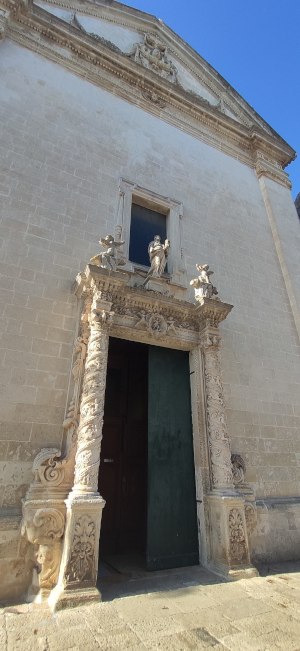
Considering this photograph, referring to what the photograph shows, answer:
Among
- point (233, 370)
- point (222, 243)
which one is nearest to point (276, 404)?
point (233, 370)

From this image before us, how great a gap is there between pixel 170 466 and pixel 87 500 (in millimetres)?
1746

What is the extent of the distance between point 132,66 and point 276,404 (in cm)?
911

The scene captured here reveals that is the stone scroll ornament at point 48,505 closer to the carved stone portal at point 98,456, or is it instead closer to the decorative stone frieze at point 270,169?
the carved stone portal at point 98,456

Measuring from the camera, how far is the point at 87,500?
Result: 153 inches

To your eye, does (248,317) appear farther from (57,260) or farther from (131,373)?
(57,260)

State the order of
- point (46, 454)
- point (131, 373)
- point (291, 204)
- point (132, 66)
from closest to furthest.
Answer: point (46, 454)
point (131, 373)
point (132, 66)
point (291, 204)

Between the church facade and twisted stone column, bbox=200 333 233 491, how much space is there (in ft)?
0.08

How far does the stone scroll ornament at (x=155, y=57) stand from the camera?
9.77m

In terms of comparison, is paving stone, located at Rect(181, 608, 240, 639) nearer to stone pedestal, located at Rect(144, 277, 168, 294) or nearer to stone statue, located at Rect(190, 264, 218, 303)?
stone statue, located at Rect(190, 264, 218, 303)

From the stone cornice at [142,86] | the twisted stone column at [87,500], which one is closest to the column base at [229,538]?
the twisted stone column at [87,500]

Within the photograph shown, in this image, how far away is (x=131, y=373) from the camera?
7215 mm

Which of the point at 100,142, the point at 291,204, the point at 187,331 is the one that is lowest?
the point at 187,331

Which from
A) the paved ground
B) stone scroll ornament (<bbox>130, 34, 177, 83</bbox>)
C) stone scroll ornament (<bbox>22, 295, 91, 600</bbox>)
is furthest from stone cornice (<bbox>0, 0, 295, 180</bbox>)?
the paved ground

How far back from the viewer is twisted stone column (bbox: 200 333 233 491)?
507 centimetres
